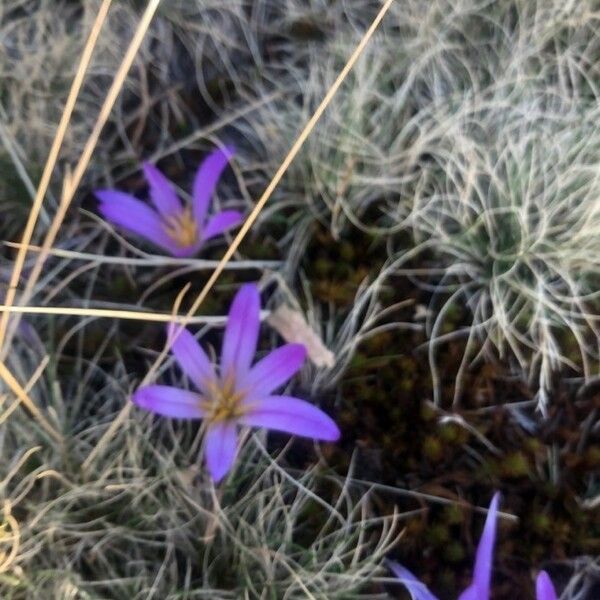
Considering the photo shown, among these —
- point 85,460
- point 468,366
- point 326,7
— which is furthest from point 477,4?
point 85,460

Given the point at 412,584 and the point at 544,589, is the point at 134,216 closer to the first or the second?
the point at 412,584

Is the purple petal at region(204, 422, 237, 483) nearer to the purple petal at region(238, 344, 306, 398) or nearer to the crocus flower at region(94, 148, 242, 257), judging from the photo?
the purple petal at region(238, 344, 306, 398)

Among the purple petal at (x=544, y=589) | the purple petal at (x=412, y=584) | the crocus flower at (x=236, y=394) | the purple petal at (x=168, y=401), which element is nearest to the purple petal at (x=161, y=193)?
the crocus flower at (x=236, y=394)

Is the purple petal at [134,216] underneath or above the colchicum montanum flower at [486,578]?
above

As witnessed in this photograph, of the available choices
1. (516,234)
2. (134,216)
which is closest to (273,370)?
(134,216)

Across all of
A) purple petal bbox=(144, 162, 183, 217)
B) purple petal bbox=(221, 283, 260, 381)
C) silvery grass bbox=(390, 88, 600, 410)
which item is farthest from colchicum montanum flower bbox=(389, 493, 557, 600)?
purple petal bbox=(144, 162, 183, 217)

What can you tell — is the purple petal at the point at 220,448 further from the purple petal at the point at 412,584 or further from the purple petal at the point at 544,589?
the purple petal at the point at 544,589

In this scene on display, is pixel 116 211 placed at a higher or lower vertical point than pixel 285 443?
higher

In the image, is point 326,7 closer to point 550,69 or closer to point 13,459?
point 550,69
